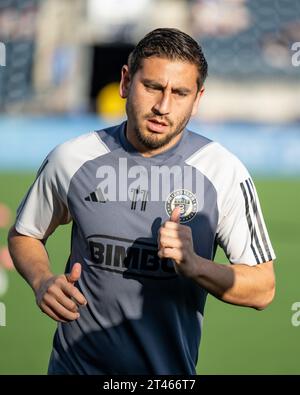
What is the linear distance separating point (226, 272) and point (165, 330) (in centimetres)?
35

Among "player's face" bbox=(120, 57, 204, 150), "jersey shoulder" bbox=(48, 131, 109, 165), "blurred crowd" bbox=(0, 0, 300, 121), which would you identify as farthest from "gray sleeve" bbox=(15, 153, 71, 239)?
"blurred crowd" bbox=(0, 0, 300, 121)

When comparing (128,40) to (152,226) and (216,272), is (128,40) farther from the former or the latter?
(216,272)

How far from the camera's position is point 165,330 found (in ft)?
→ 10.1

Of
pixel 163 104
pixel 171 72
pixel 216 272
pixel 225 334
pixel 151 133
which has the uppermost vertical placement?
pixel 171 72

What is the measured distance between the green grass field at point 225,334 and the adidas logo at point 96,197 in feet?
8.07

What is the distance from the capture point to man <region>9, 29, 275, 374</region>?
304 centimetres

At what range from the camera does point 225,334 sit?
631 cm

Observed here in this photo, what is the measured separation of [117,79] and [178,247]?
19.4 metres

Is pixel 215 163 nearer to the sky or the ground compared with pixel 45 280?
nearer to the sky

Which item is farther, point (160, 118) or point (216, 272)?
point (160, 118)

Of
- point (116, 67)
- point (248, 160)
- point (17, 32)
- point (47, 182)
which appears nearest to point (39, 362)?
point (47, 182)

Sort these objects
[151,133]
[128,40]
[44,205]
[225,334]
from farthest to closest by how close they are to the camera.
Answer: [128,40] < [225,334] < [44,205] < [151,133]

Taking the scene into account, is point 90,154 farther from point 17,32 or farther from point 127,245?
point 17,32

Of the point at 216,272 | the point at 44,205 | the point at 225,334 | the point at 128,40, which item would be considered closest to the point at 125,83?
the point at 44,205
